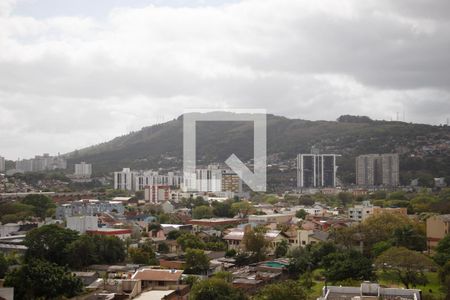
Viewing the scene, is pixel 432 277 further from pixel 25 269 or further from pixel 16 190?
pixel 16 190

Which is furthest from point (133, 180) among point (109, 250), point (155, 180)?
point (109, 250)

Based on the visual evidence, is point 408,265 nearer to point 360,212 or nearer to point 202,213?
point 360,212

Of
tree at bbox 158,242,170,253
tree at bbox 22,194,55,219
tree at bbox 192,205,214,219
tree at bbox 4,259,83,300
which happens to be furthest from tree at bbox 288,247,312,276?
tree at bbox 22,194,55,219

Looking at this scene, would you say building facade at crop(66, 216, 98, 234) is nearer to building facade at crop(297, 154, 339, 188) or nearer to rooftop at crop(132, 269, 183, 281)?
rooftop at crop(132, 269, 183, 281)

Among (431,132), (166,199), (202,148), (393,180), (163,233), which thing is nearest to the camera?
(163,233)

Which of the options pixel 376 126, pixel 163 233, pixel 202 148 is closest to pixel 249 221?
pixel 163 233
